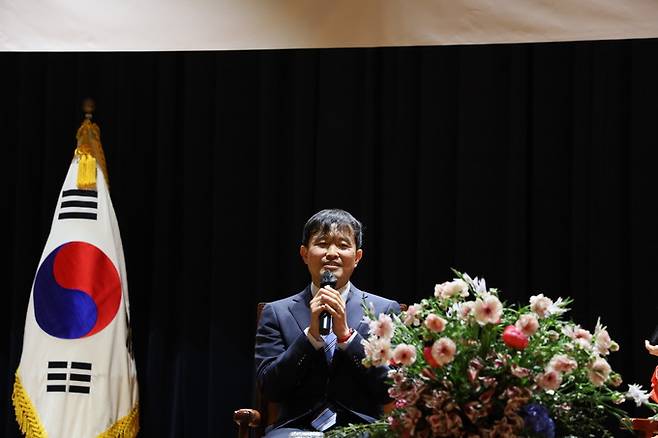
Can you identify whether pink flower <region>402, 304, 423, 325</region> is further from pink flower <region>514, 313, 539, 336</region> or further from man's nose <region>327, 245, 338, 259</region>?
man's nose <region>327, 245, 338, 259</region>

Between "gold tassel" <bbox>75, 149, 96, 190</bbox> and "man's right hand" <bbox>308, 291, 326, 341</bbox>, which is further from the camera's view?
"gold tassel" <bbox>75, 149, 96, 190</bbox>

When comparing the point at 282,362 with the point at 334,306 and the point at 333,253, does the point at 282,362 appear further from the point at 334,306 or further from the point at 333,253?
the point at 333,253

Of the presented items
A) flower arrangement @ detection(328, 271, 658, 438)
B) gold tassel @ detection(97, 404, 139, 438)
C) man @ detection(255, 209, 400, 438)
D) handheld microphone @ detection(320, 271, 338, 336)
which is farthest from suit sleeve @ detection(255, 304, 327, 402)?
gold tassel @ detection(97, 404, 139, 438)

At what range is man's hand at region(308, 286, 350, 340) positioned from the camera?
111 inches

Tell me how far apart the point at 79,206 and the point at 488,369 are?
2329 mm

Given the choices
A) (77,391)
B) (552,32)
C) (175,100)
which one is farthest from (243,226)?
(552,32)

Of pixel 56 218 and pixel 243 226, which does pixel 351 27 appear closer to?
pixel 243 226

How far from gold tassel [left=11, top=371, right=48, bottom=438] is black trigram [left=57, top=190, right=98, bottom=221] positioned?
0.71m

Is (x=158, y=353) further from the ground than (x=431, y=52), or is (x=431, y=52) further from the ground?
(x=431, y=52)

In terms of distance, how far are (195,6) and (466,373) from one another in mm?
1999

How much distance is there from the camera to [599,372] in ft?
6.94

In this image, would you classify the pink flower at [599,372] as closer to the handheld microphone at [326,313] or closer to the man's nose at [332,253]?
the handheld microphone at [326,313]

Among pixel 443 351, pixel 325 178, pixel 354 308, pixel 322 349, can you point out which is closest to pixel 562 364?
pixel 443 351

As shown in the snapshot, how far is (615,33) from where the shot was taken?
→ 10.5 feet
